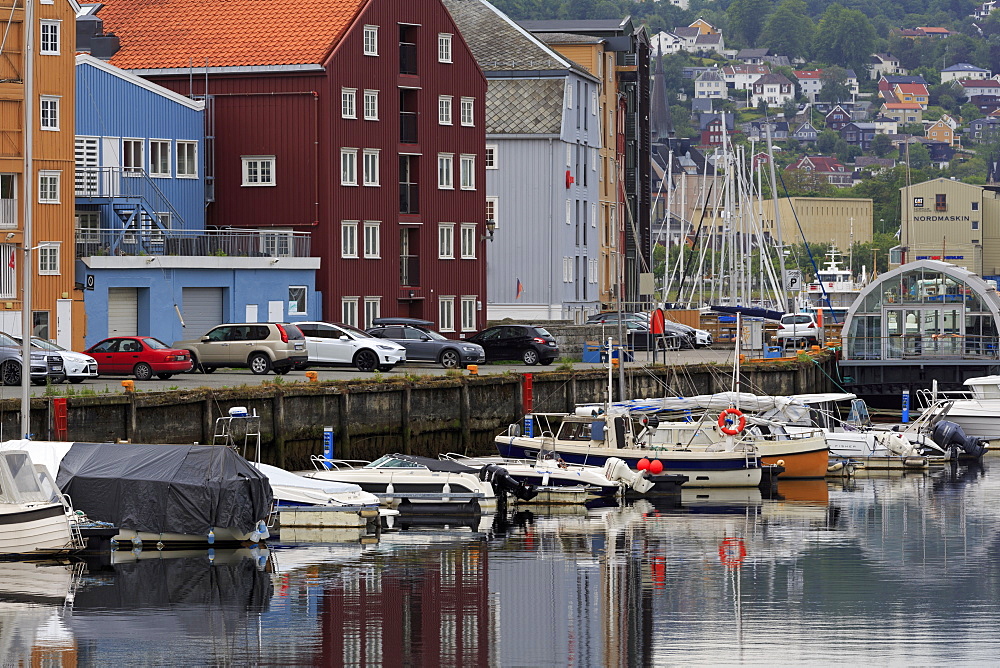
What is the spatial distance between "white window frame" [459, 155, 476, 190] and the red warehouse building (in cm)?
8

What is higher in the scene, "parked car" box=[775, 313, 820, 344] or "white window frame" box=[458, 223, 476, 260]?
"white window frame" box=[458, 223, 476, 260]

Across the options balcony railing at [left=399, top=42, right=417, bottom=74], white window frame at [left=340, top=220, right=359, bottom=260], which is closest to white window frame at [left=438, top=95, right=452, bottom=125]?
balcony railing at [left=399, top=42, right=417, bottom=74]

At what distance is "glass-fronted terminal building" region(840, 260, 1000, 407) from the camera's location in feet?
244

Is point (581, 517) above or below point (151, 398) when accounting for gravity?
below

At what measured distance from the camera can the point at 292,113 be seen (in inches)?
2795

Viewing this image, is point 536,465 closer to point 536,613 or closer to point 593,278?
point 536,613

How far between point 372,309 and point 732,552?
3571 cm

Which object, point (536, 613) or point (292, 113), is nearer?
point (536, 613)

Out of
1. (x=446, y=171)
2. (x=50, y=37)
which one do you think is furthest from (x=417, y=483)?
(x=446, y=171)

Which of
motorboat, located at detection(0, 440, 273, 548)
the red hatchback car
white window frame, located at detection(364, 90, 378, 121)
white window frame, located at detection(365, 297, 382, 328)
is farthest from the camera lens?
white window frame, located at detection(364, 90, 378, 121)

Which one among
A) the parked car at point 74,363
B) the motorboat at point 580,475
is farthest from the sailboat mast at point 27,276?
the motorboat at point 580,475

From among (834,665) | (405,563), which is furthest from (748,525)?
(834,665)

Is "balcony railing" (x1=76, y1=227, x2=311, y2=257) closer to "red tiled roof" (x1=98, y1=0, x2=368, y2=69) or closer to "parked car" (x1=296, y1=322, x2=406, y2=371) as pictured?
"red tiled roof" (x1=98, y1=0, x2=368, y2=69)

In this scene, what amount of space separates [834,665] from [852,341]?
49865 mm
